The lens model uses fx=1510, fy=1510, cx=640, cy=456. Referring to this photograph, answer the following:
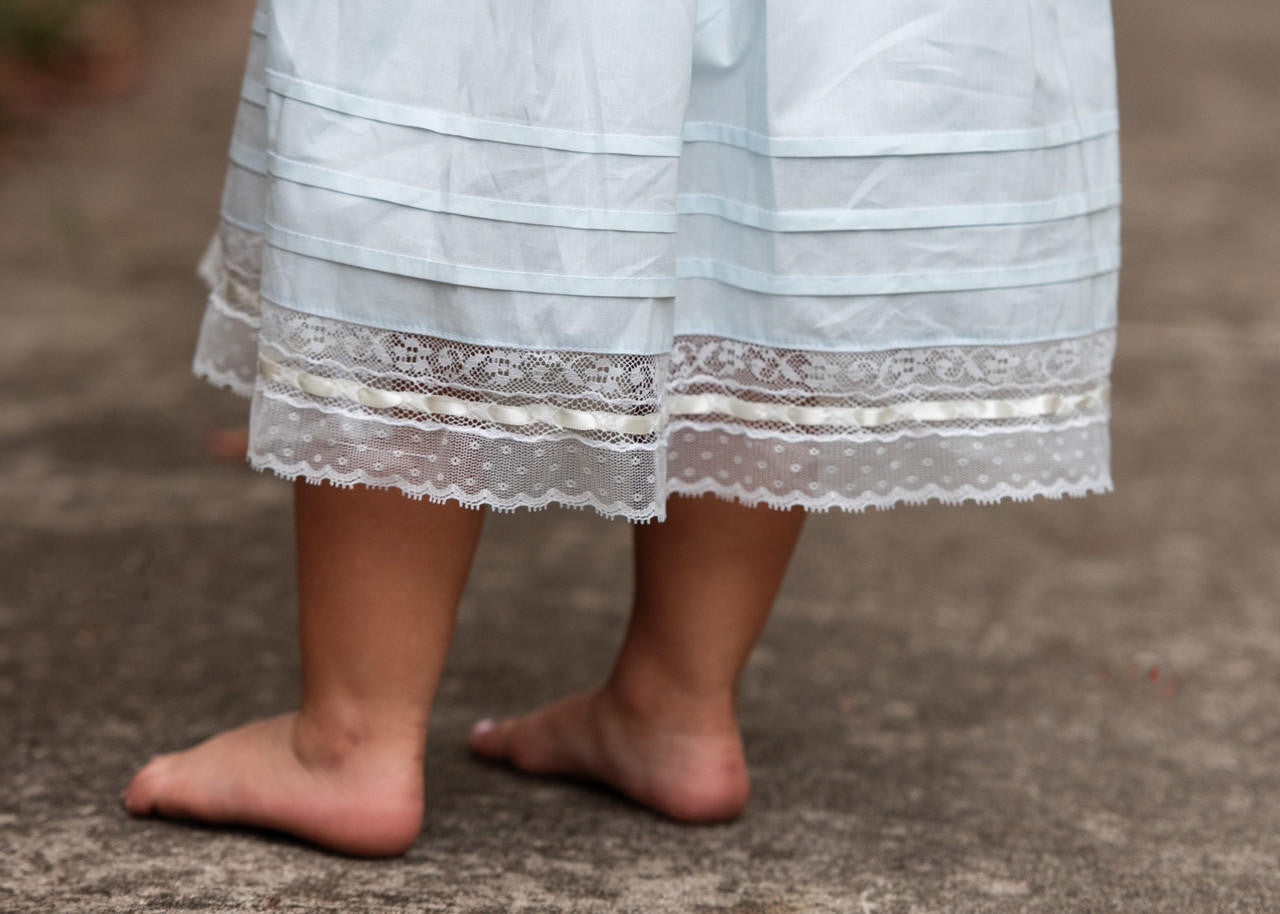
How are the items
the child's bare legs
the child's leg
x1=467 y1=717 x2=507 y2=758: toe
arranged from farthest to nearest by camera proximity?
x1=467 y1=717 x2=507 y2=758: toe → the child's bare legs → the child's leg

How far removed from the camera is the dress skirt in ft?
3.10

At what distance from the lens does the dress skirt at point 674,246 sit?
37.2 inches

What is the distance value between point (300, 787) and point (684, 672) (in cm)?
32

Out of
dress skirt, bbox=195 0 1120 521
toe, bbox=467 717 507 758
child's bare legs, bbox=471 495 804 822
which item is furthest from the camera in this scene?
toe, bbox=467 717 507 758

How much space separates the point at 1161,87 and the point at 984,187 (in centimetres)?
374

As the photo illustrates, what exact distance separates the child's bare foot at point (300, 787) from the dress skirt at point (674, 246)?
0.73 ft

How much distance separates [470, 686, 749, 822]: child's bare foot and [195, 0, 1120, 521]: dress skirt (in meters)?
0.26

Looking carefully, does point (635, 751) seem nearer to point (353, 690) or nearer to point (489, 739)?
point (489, 739)

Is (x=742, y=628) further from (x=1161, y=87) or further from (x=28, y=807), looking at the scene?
(x=1161, y=87)

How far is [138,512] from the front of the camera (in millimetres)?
1862

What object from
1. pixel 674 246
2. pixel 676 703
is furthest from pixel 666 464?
pixel 676 703

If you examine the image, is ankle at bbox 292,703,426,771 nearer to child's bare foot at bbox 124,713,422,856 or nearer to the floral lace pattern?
child's bare foot at bbox 124,713,422,856

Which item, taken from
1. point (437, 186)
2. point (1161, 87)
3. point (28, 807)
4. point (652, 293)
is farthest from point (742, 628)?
point (1161, 87)

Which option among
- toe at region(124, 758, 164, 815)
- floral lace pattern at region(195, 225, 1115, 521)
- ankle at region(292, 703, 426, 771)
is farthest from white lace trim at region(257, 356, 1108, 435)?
toe at region(124, 758, 164, 815)
